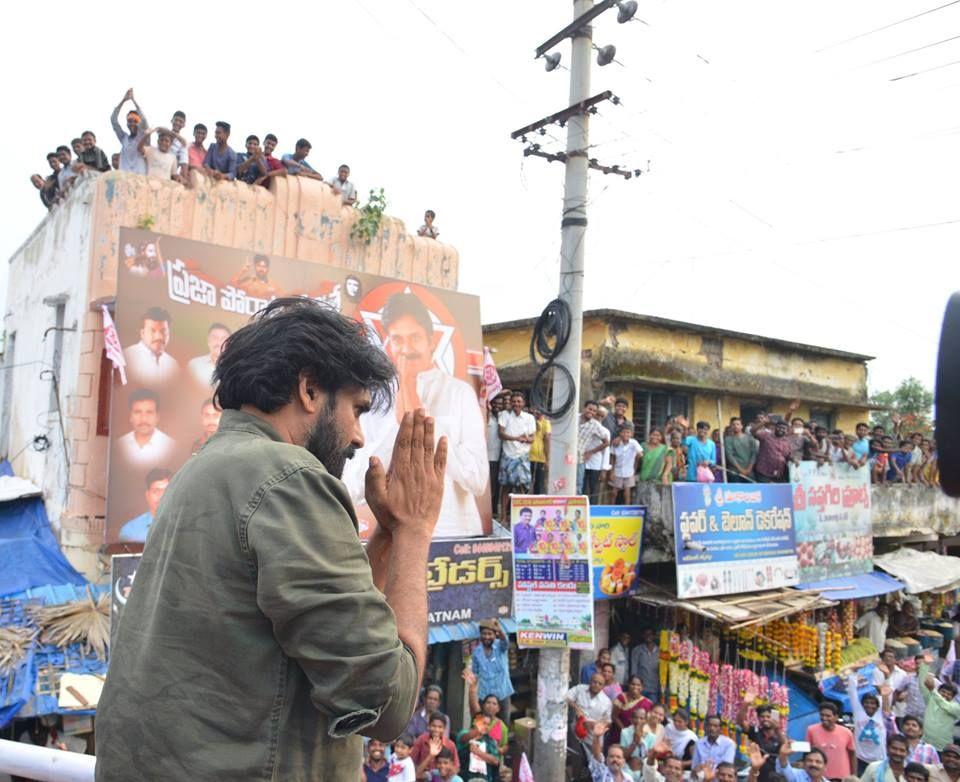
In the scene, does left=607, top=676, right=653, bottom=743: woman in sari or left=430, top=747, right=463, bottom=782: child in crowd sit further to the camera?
left=607, top=676, right=653, bottom=743: woman in sari

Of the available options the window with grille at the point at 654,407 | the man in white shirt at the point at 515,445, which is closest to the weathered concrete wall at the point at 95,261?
the man in white shirt at the point at 515,445

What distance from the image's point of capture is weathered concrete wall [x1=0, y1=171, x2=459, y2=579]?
26.8ft

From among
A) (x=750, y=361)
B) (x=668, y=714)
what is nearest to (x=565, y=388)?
(x=668, y=714)

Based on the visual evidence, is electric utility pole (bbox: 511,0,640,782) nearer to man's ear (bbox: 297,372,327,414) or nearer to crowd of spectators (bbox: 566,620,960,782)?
crowd of spectators (bbox: 566,620,960,782)

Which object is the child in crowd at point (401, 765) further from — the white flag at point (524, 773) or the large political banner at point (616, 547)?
the large political banner at point (616, 547)

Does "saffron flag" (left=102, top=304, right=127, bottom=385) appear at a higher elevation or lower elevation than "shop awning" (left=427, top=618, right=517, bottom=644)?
higher

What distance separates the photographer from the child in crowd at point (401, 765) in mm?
7363

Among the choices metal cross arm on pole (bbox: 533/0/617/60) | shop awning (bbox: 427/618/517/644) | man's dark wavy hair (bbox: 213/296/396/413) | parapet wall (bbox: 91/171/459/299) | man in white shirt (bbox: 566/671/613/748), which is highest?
metal cross arm on pole (bbox: 533/0/617/60)

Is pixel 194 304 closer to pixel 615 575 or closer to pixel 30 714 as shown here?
pixel 30 714

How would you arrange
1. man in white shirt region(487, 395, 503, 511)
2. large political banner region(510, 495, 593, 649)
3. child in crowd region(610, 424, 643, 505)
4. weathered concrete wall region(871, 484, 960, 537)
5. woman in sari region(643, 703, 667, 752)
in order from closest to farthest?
large political banner region(510, 495, 593, 649) < woman in sari region(643, 703, 667, 752) < man in white shirt region(487, 395, 503, 511) < child in crowd region(610, 424, 643, 505) < weathered concrete wall region(871, 484, 960, 537)

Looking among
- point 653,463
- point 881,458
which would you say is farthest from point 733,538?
point 881,458

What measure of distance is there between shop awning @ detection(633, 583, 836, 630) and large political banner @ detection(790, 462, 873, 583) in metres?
0.80

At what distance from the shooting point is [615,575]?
11055 mm

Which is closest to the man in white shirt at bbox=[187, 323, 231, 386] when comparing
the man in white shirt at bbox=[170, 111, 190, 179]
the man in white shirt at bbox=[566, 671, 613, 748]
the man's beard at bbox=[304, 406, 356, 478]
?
the man in white shirt at bbox=[170, 111, 190, 179]
